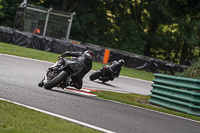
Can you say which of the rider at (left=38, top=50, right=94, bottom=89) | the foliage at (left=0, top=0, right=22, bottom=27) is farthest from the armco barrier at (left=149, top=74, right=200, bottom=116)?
the foliage at (left=0, top=0, right=22, bottom=27)

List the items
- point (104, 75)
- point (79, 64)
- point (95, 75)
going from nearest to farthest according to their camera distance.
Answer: point (79, 64)
point (95, 75)
point (104, 75)

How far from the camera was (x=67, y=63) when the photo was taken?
9.33 m

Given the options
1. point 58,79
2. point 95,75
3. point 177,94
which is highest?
point 58,79

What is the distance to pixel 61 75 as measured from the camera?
9172mm

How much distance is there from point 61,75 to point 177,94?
11.8 feet

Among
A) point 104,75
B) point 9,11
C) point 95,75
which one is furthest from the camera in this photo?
point 9,11

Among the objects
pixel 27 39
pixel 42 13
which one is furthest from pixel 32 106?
pixel 42 13

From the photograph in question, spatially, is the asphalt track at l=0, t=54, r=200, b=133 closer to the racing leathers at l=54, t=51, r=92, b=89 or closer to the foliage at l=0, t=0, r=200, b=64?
the racing leathers at l=54, t=51, r=92, b=89

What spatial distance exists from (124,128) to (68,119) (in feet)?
3.22

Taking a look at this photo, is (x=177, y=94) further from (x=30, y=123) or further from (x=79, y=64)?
(x=30, y=123)

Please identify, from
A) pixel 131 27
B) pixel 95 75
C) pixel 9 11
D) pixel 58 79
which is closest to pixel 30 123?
pixel 58 79

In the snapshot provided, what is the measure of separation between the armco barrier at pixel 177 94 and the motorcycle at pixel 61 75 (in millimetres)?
3160

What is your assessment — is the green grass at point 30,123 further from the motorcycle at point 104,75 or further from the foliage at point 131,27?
the foliage at point 131,27

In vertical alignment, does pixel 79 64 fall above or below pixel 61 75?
above
